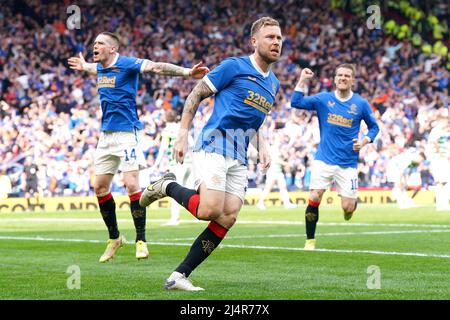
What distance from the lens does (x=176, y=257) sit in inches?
478

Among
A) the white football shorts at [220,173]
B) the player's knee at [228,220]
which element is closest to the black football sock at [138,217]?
the white football shorts at [220,173]

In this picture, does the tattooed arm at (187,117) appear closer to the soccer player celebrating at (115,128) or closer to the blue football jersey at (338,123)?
the soccer player celebrating at (115,128)

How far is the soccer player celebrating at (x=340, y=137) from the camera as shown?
1409cm

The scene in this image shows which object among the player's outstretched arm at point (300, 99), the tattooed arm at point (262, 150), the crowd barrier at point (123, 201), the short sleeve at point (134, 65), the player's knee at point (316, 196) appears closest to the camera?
the tattooed arm at point (262, 150)

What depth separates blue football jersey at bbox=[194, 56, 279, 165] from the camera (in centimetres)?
886

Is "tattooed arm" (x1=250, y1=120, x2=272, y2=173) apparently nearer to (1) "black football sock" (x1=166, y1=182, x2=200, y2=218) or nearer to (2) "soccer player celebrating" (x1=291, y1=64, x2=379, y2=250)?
(1) "black football sock" (x1=166, y1=182, x2=200, y2=218)

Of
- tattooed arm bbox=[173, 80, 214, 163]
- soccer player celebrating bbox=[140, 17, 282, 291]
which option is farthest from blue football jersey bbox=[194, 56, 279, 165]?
tattooed arm bbox=[173, 80, 214, 163]

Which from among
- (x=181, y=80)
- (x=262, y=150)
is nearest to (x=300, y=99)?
(x=262, y=150)

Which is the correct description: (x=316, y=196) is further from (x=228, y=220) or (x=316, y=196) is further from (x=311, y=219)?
(x=228, y=220)

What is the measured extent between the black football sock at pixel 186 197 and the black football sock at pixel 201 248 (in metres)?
0.22

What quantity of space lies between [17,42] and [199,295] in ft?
88.4

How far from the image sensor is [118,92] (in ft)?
39.2

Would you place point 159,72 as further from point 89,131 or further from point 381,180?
point 381,180
